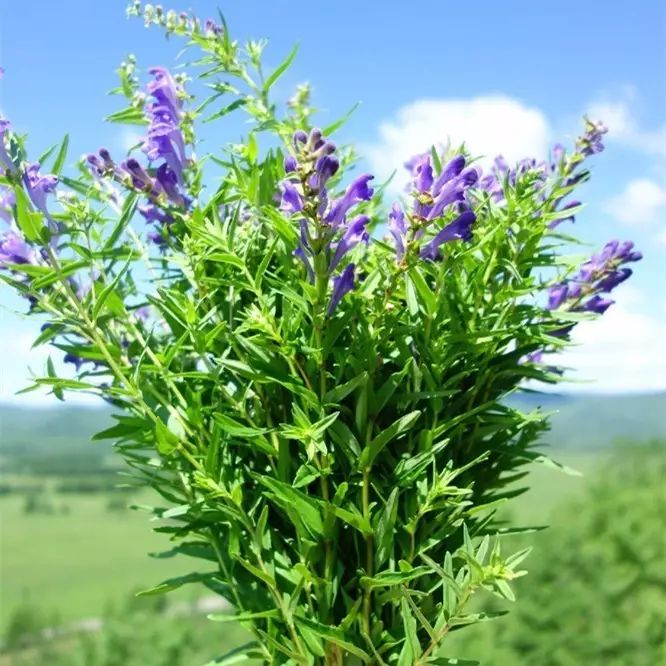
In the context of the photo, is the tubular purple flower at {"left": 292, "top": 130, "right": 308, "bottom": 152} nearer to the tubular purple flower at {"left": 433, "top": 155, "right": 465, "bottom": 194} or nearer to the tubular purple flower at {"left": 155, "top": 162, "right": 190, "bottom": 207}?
the tubular purple flower at {"left": 433, "top": 155, "right": 465, "bottom": 194}

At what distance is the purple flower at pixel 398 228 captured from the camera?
0.55 m

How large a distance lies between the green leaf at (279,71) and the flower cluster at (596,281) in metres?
0.30

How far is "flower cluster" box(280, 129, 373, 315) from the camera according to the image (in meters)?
0.49

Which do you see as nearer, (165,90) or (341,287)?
(341,287)

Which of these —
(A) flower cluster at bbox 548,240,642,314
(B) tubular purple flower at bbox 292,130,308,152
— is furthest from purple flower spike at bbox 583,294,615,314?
(B) tubular purple flower at bbox 292,130,308,152

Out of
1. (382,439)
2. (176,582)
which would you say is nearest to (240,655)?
(176,582)

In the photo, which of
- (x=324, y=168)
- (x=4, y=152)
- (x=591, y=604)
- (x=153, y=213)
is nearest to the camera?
(x=324, y=168)

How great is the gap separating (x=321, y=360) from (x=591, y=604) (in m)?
2.58

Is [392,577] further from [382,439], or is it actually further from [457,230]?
[457,230]

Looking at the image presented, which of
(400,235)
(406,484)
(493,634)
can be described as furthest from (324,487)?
(493,634)

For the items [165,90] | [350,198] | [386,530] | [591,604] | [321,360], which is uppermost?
[165,90]

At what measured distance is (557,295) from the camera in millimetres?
715

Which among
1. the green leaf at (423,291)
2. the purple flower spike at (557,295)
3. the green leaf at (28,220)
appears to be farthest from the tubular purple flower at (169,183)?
the purple flower spike at (557,295)

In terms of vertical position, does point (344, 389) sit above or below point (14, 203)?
below
